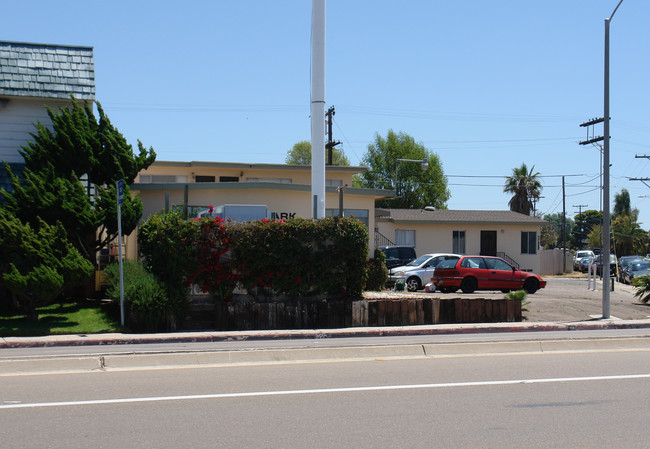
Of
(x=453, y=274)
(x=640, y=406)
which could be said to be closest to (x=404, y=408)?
(x=640, y=406)

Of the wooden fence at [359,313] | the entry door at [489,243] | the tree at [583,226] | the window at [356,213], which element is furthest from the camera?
the tree at [583,226]

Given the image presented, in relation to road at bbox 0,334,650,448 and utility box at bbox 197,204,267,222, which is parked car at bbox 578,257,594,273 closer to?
utility box at bbox 197,204,267,222

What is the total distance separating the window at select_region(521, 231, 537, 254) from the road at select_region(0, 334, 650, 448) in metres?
33.0

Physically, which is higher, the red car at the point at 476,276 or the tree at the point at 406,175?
the tree at the point at 406,175

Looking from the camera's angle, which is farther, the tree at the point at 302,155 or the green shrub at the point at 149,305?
the tree at the point at 302,155

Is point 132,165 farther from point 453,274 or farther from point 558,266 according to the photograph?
point 558,266

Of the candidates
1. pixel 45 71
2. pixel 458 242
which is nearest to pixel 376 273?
pixel 45 71

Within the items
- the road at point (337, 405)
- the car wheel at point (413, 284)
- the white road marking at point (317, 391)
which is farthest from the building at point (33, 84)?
the car wheel at point (413, 284)

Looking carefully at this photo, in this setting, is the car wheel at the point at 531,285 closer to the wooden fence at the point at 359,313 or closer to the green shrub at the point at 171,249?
the wooden fence at the point at 359,313

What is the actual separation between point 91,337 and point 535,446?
10036mm

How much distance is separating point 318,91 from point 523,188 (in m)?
50.2

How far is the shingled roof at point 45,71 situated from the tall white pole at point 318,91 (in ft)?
20.6

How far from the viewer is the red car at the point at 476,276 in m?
24.2

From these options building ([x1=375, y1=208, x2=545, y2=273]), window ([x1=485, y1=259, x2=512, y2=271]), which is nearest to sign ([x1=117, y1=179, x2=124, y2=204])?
window ([x1=485, y1=259, x2=512, y2=271])
